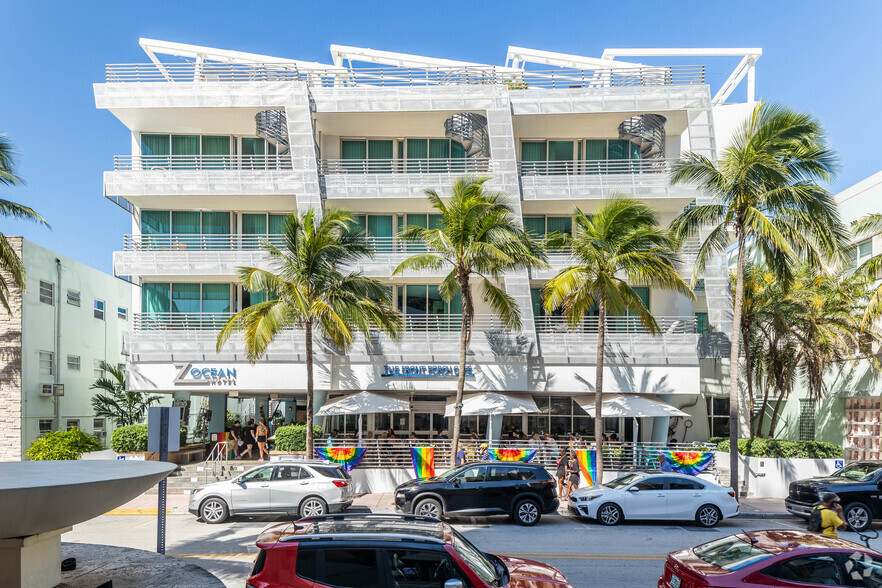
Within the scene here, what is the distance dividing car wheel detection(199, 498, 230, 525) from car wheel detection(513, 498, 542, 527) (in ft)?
23.2

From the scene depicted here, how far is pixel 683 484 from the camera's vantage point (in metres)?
17.2

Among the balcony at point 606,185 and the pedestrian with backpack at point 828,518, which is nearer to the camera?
the pedestrian with backpack at point 828,518

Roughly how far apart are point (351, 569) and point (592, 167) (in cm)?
2415

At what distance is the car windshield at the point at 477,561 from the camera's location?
7.37 metres

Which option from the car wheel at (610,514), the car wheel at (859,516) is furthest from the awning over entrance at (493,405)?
the car wheel at (859,516)

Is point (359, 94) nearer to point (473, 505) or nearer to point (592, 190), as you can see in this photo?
point (592, 190)

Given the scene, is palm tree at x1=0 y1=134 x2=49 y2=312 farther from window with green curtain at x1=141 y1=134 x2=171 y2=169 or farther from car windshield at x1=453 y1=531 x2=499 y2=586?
car windshield at x1=453 y1=531 x2=499 y2=586

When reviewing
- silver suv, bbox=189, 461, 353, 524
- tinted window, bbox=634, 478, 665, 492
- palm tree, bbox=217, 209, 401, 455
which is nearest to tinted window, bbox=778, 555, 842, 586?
tinted window, bbox=634, 478, 665, 492

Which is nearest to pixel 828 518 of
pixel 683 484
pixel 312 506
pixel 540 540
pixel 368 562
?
pixel 540 540

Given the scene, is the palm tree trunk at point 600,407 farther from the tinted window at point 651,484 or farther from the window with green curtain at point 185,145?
the window with green curtain at point 185,145

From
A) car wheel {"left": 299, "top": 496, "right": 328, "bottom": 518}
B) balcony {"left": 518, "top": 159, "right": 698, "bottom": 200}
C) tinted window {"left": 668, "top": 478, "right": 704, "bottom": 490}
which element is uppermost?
balcony {"left": 518, "top": 159, "right": 698, "bottom": 200}

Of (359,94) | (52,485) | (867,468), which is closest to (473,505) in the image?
(867,468)

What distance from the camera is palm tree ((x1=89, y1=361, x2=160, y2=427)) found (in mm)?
30938

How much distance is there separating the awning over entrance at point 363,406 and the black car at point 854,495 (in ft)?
40.2
